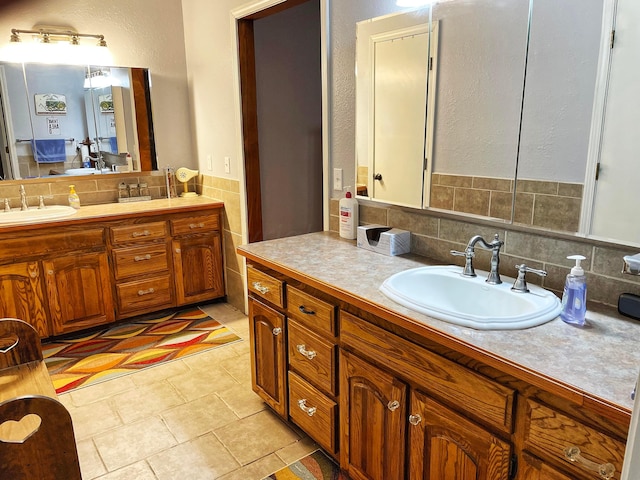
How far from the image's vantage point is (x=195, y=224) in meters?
3.60

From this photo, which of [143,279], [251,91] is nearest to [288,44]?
[251,91]

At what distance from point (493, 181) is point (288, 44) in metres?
2.28

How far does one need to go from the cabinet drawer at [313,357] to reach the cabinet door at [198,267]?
1770 millimetres

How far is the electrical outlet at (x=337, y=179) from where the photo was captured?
254cm

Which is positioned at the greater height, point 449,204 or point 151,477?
point 449,204

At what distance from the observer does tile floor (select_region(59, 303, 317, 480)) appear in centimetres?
208

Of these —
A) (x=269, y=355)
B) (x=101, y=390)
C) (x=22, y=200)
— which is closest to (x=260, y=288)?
(x=269, y=355)

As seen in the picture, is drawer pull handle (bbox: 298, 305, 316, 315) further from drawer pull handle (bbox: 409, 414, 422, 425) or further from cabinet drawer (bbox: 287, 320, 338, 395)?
drawer pull handle (bbox: 409, 414, 422, 425)

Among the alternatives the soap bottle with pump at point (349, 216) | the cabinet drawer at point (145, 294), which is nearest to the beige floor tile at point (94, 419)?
the cabinet drawer at point (145, 294)

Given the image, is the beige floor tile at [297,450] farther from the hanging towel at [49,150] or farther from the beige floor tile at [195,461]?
the hanging towel at [49,150]

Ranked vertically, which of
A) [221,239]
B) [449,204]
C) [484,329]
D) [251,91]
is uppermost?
[251,91]

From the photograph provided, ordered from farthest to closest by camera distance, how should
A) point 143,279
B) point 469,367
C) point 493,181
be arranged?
point 143,279 → point 493,181 → point 469,367

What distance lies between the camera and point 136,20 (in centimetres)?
361

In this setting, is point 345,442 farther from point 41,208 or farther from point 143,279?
point 41,208
